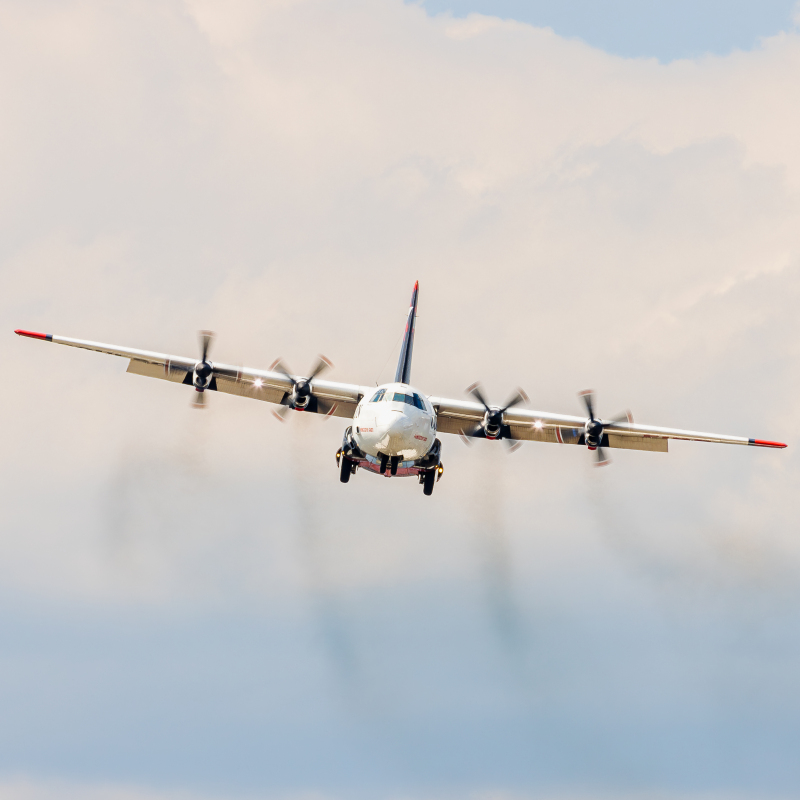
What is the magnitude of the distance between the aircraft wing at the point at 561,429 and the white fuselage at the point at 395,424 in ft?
19.6

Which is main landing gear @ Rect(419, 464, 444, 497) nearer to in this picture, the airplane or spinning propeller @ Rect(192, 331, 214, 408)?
the airplane

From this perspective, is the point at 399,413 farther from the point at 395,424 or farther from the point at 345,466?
the point at 345,466

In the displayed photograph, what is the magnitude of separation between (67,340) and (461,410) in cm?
1696

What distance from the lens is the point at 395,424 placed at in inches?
1698

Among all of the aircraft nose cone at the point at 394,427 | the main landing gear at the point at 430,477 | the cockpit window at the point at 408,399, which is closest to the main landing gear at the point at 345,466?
the main landing gear at the point at 430,477

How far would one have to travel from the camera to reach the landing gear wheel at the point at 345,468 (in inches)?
1881

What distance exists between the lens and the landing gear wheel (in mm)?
47781

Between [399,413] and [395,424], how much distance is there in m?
0.50

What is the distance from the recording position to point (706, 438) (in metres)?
51.4

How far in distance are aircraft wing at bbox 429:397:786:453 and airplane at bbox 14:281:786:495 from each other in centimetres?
4

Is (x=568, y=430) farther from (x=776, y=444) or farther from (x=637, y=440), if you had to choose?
(x=776, y=444)

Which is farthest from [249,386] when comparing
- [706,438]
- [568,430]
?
Result: [706,438]

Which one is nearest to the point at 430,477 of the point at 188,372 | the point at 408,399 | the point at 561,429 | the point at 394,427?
the point at 408,399

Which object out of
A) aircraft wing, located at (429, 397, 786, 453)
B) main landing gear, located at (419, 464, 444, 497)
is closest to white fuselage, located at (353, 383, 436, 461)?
main landing gear, located at (419, 464, 444, 497)
